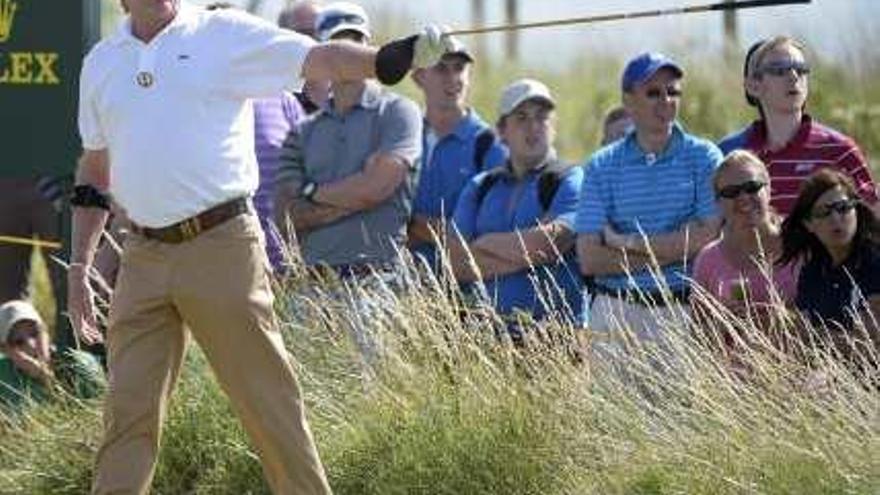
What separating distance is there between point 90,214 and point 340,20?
2.28 m

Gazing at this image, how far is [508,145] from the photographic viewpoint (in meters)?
11.1

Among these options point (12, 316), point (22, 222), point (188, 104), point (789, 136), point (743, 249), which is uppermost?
point (188, 104)

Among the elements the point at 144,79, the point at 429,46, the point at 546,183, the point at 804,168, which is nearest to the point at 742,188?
the point at 804,168

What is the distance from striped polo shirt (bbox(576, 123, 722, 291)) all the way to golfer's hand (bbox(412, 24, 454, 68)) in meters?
2.04

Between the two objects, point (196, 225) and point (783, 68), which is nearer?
point (196, 225)

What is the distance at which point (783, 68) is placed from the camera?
1014 centimetres

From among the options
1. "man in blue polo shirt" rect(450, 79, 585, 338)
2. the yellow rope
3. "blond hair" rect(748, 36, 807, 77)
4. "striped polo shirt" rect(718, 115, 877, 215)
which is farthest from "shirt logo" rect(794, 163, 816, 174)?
the yellow rope

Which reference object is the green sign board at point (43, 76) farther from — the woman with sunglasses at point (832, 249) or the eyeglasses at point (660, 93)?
the woman with sunglasses at point (832, 249)

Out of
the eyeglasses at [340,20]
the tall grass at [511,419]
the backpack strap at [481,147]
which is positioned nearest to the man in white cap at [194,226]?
the tall grass at [511,419]

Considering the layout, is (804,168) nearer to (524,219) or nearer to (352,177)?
(524,219)

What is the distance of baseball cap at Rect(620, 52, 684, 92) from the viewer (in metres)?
10.5

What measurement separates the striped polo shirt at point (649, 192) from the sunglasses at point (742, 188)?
449 millimetres

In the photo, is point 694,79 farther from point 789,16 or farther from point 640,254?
point 640,254

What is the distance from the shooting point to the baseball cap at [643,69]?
34.5ft
